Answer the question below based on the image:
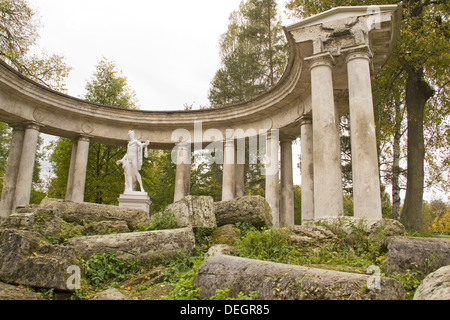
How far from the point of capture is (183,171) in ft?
96.4

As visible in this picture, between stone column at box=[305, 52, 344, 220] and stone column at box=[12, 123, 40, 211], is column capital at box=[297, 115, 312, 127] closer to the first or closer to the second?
stone column at box=[305, 52, 344, 220]

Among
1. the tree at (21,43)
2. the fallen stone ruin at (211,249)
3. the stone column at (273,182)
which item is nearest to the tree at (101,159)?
the tree at (21,43)

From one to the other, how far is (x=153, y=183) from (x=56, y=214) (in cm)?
2587

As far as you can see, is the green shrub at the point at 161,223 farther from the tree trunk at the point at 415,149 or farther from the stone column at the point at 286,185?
the tree trunk at the point at 415,149

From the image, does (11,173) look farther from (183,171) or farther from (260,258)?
(260,258)

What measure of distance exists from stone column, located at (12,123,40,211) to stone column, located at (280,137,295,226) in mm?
17431

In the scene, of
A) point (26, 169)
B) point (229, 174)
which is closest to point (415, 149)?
point (229, 174)

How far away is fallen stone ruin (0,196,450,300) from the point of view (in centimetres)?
604

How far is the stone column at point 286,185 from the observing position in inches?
1014

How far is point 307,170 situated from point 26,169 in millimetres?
18614

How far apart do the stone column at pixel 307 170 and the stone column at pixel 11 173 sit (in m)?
19.1

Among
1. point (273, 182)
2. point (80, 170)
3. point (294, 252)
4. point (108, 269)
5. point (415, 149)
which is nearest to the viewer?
point (108, 269)
